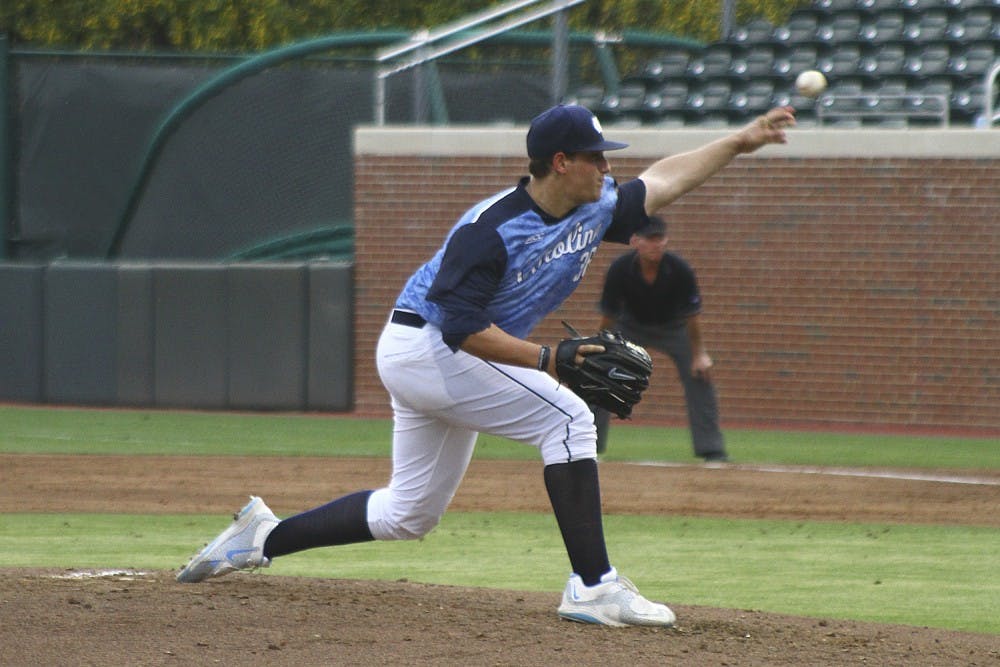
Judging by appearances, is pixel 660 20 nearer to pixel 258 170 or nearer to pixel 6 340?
pixel 258 170

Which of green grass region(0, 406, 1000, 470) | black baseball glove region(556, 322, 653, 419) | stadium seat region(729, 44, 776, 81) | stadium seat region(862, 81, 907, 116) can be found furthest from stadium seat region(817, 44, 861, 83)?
black baseball glove region(556, 322, 653, 419)

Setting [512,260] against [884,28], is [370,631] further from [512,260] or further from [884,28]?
A: [884,28]

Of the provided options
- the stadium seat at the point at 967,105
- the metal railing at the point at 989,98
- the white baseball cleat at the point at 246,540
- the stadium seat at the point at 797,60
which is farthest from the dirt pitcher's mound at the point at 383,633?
the stadium seat at the point at 797,60

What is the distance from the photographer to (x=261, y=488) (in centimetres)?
989

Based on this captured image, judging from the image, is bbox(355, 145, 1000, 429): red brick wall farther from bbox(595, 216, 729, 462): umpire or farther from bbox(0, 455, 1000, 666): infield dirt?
bbox(0, 455, 1000, 666): infield dirt

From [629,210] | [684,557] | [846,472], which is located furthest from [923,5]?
[629,210]

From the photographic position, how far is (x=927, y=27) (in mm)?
17547

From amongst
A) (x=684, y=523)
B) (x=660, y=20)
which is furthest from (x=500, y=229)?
(x=660, y=20)

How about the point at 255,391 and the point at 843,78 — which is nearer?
the point at 255,391

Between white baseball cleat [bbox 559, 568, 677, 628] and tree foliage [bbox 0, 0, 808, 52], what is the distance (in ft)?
68.5

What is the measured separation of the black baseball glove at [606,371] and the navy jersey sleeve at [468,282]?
27cm

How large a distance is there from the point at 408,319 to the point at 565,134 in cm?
80

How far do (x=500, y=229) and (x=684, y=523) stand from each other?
160 inches

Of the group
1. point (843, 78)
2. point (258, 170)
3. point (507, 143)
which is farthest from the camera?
point (258, 170)
